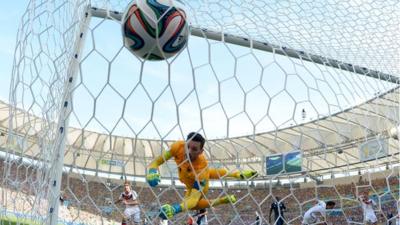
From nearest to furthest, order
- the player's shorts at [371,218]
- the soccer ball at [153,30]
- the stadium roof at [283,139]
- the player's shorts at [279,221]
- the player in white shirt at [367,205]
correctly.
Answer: the soccer ball at [153,30]
the stadium roof at [283,139]
the player's shorts at [279,221]
the player in white shirt at [367,205]
the player's shorts at [371,218]

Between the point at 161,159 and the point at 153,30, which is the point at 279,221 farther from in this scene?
the point at 153,30

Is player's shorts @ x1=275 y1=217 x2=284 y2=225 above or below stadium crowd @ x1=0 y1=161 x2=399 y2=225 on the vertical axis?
below

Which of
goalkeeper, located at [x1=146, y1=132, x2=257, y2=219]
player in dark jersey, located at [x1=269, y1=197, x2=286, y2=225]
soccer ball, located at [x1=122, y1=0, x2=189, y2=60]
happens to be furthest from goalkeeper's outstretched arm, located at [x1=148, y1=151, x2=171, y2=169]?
player in dark jersey, located at [x1=269, y1=197, x2=286, y2=225]

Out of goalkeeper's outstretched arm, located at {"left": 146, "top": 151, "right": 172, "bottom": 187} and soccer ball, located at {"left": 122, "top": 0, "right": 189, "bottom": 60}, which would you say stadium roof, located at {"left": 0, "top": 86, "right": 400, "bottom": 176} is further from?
soccer ball, located at {"left": 122, "top": 0, "right": 189, "bottom": 60}

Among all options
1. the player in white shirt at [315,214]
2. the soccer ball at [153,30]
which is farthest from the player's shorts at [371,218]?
the soccer ball at [153,30]

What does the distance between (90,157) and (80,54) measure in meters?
0.59

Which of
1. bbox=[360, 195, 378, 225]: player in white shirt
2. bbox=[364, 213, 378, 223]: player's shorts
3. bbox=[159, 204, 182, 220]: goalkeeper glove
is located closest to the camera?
bbox=[159, 204, 182, 220]: goalkeeper glove

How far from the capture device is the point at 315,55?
8.94ft

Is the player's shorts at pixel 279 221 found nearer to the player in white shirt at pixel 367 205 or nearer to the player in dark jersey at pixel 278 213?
the player in dark jersey at pixel 278 213

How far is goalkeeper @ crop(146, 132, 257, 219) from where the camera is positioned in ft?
7.43

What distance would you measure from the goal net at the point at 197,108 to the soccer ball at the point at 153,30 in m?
0.05

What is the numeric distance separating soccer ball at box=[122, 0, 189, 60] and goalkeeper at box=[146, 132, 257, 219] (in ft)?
1.44

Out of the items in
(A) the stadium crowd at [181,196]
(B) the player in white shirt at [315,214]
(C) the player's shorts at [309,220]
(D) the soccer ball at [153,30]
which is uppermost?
(D) the soccer ball at [153,30]

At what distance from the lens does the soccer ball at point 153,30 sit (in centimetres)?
219
